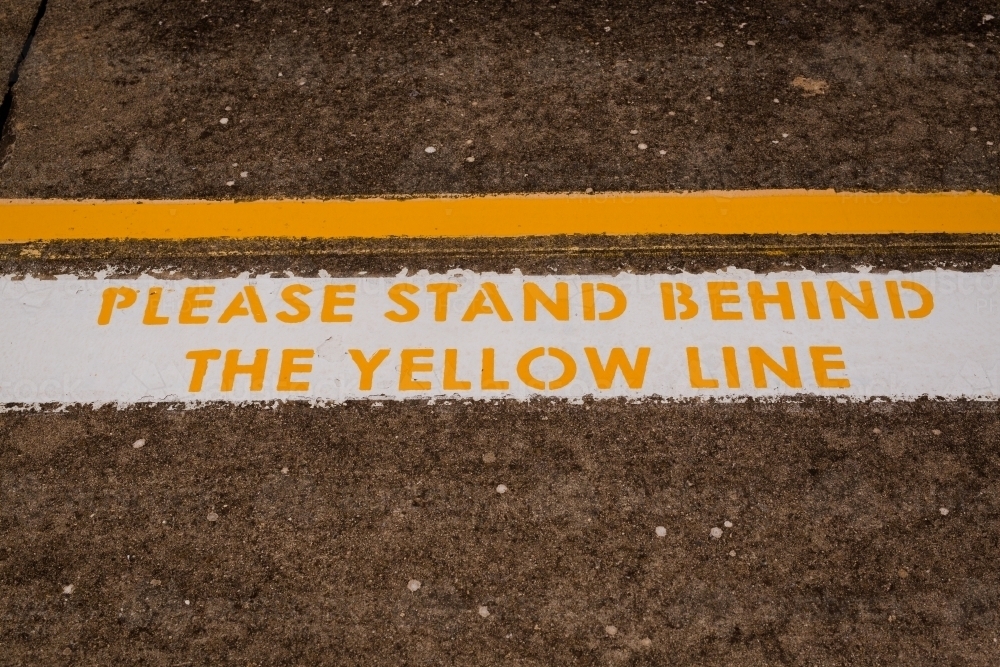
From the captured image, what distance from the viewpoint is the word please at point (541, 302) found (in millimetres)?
3750

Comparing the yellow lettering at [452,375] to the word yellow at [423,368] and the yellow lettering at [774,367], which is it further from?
the yellow lettering at [774,367]

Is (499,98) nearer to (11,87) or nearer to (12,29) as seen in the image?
(11,87)

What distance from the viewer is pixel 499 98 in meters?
4.77

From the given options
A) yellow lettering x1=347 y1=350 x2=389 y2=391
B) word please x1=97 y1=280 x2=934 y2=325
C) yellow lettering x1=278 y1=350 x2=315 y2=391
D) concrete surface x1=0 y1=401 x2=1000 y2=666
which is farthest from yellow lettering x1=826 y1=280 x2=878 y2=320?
yellow lettering x1=278 y1=350 x2=315 y2=391

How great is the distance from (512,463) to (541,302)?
2.65ft

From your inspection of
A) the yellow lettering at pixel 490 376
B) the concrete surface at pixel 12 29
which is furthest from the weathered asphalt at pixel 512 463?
the concrete surface at pixel 12 29

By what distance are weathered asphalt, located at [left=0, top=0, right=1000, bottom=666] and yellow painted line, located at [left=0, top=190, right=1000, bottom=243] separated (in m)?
0.09

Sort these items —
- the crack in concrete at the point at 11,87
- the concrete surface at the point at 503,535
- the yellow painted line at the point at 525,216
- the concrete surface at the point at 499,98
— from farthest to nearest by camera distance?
the crack in concrete at the point at 11,87 → the concrete surface at the point at 499,98 → the yellow painted line at the point at 525,216 → the concrete surface at the point at 503,535

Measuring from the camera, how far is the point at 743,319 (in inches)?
146

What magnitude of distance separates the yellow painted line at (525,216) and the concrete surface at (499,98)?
0.10 meters

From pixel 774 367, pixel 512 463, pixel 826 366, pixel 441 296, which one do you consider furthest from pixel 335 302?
pixel 826 366

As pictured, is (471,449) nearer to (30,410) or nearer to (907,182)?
(30,410)

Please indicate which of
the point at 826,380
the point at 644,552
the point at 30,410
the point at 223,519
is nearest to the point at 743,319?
the point at 826,380

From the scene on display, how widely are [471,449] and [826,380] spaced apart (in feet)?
4.71
